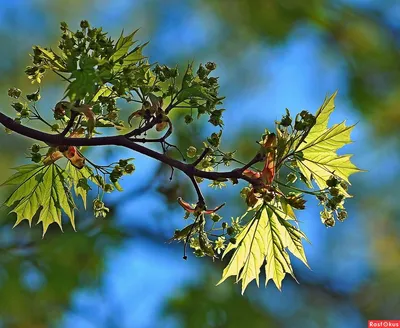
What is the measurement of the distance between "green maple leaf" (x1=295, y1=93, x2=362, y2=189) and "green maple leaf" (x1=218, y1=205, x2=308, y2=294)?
50mm

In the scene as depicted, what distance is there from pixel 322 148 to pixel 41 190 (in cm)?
27

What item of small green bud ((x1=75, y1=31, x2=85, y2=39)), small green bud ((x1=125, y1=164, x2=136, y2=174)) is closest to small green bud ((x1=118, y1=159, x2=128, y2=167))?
small green bud ((x1=125, y1=164, x2=136, y2=174))

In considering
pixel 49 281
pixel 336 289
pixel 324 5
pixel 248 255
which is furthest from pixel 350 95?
pixel 248 255

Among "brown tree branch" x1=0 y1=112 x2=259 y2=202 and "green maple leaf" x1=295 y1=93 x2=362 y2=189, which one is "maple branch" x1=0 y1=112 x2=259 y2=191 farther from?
"green maple leaf" x1=295 y1=93 x2=362 y2=189

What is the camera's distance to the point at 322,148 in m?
0.55

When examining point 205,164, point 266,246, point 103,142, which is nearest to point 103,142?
point 103,142

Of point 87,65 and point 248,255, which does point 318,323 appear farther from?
point 87,65

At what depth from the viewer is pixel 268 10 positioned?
2.72m

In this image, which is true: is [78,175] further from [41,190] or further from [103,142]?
[103,142]

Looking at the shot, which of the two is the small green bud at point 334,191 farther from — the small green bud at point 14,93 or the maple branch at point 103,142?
the small green bud at point 14,93

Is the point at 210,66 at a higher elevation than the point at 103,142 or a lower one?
higher

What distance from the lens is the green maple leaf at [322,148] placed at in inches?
21.4

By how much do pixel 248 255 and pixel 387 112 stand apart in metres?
2.27

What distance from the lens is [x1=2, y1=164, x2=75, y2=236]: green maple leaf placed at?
0.55 metres
